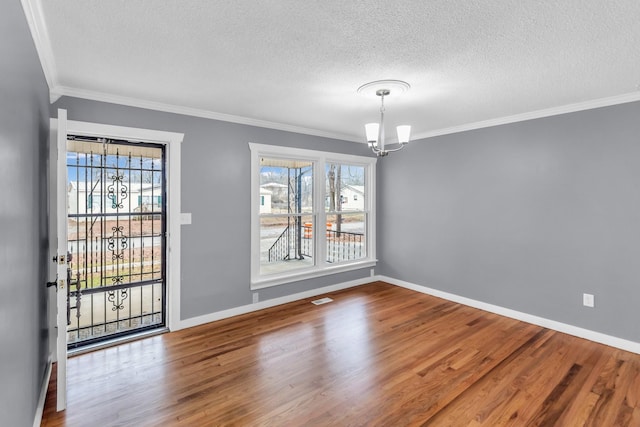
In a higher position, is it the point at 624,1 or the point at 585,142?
the point at 624,1

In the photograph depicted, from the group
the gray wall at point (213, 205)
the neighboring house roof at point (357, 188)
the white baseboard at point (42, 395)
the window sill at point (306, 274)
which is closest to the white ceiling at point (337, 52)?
the gray wall at point (213, 205)

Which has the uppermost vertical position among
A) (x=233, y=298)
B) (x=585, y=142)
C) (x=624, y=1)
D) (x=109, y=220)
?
(x=624, y=1)

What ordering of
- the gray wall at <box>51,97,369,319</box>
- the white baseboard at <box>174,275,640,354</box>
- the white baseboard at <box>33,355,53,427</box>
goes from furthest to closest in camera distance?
the gray wall at <box>51,97,369,319</box>, the white baseboard at <box>174,275,640,354</box>, the white baseboard at <box>33,355,53,427</box>

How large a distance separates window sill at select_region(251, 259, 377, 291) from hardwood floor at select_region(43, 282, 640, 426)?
0.50 meters

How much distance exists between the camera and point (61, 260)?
2043 mm

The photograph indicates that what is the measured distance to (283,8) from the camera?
5.47 feet

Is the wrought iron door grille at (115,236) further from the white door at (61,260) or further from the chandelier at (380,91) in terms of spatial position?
the chandelier at (380,91)

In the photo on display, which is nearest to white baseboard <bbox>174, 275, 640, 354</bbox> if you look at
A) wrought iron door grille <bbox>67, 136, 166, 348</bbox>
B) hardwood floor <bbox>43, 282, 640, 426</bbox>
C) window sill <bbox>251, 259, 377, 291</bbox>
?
hardwood floor <bbox>43, 282, 640, 426</bbox>

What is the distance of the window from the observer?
13.7 feet

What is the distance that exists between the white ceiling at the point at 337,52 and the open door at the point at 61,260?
633 mm

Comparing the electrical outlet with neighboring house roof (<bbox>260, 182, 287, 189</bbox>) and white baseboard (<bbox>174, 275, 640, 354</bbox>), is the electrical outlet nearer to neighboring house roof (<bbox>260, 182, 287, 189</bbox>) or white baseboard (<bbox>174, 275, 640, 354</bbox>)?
white baseboard (<bbox>174, 275, 640, 354</bbox>)

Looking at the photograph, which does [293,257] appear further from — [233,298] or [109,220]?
[109,220]

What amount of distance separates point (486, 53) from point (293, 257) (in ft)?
11.5

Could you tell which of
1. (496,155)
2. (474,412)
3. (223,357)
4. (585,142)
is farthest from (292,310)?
(585,142)
